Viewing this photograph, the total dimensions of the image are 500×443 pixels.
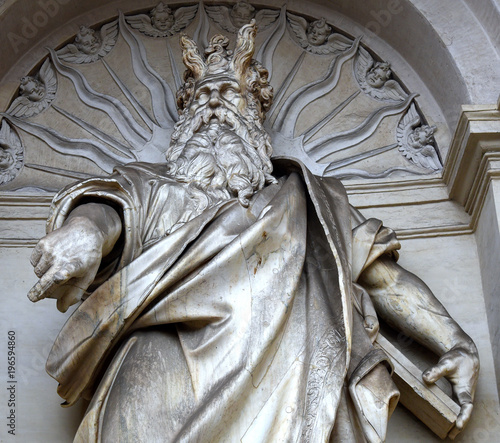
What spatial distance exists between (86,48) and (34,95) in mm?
318

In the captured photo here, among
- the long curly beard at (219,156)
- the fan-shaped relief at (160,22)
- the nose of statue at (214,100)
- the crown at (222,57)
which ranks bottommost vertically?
the long curly beard at (219,156)

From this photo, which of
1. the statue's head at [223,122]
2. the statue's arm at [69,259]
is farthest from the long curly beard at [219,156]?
the statue's arm at [69,259]

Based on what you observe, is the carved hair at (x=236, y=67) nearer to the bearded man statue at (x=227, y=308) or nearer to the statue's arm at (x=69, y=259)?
the bearded man statue at (x=227, y=308)

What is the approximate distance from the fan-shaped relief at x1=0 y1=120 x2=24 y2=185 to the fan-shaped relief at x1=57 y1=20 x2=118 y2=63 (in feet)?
1.38

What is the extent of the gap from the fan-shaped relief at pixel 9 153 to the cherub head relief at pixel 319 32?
4.38ft

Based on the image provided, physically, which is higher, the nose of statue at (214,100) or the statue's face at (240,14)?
the statue's face at (240,14)

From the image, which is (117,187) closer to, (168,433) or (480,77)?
(168,433)

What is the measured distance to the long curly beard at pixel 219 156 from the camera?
362 cm

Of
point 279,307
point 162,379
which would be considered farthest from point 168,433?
point 279,307

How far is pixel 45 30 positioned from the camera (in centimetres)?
455

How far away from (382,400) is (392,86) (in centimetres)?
185

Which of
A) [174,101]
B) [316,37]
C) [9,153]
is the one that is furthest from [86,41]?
[316,37]

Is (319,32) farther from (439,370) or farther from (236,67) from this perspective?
(439,370)

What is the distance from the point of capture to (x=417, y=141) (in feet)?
14.4
